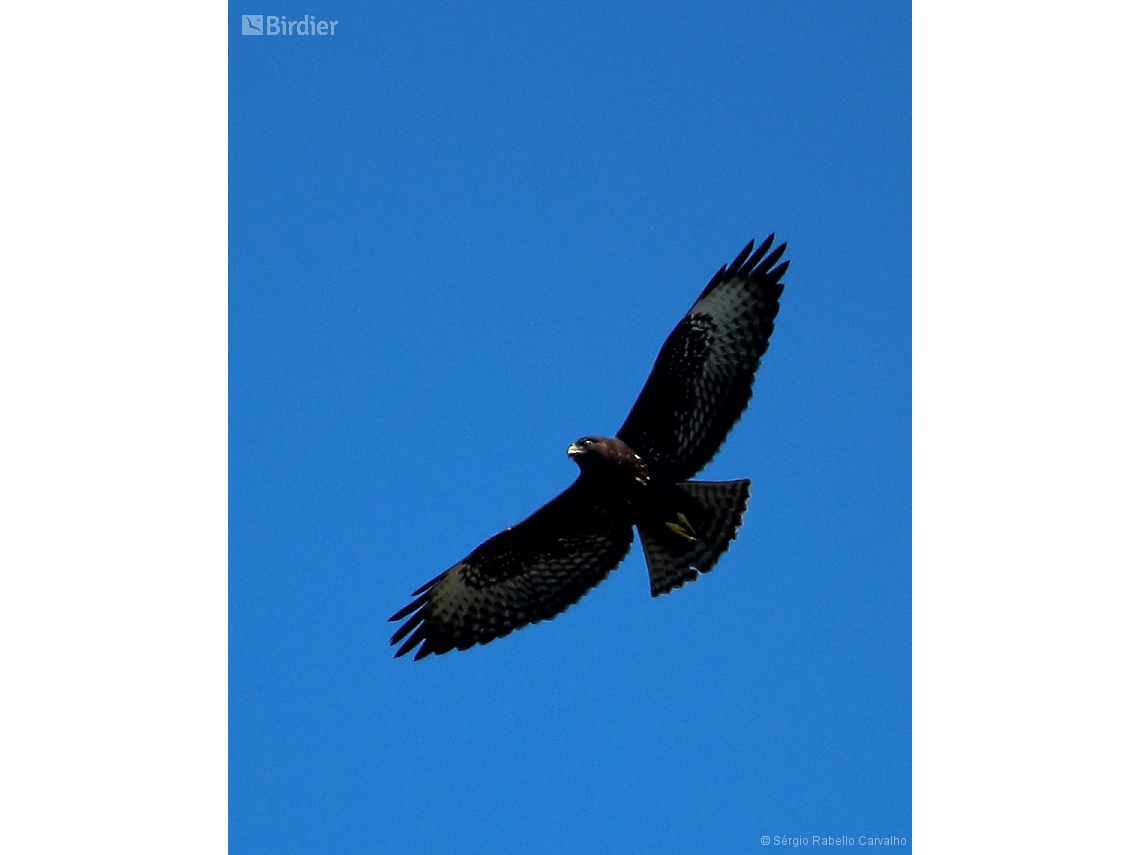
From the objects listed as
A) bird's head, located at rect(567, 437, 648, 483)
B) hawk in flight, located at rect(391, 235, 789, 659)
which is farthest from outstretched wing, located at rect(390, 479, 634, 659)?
bird's head, located at rect(567, 437, 648, 483)

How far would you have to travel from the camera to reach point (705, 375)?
763cm

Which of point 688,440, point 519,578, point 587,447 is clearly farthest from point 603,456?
point 519,578

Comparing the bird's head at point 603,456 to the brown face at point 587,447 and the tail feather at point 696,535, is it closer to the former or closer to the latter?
the brown face at point 587,447

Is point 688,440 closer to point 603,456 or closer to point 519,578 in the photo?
point 603,456

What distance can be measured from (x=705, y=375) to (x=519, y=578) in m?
1.64

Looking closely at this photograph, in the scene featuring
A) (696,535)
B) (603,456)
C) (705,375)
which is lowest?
(696,535)

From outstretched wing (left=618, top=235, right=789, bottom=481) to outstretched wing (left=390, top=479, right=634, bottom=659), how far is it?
22.5 inches

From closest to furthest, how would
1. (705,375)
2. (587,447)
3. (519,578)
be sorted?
(587,447) → (705,375) → (519,578)

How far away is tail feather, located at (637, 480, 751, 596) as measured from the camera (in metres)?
7.59
